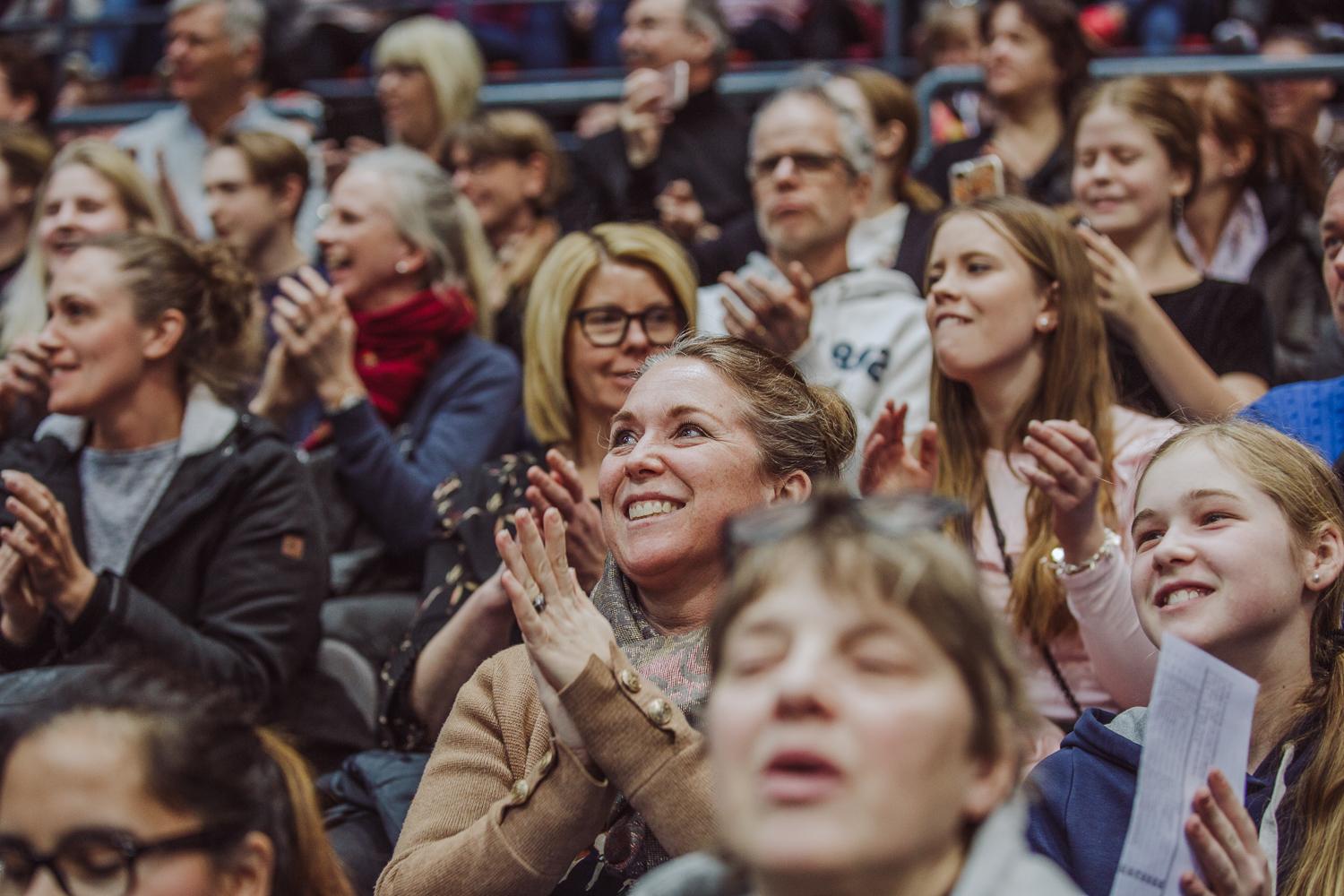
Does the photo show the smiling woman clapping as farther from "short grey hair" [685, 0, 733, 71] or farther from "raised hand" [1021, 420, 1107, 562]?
"short grey hair" [685, 0, 733, 71]

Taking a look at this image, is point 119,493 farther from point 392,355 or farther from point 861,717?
point 861,717

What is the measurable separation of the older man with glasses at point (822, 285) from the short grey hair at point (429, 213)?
756mm

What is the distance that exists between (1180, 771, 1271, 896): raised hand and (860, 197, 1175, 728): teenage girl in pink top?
2.95ft

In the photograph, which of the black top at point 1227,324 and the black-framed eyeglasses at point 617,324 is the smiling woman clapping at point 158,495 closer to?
the black-framed eyeglasses at point 617,324

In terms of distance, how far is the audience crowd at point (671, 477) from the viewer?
56.2 inches

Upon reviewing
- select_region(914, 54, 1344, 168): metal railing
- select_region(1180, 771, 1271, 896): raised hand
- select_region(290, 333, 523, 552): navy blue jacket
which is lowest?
select_region(290, 333, 523, 552): navy blue jacket

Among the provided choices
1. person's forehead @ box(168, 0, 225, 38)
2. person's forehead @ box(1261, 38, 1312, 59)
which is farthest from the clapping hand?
person's forehead @ box(1261, 38, 1312, 59)

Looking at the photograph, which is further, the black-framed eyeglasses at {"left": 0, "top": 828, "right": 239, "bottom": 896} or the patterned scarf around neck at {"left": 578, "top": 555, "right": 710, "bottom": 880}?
the patterned scarf around neck at {"left": 578, "top": 555, "right": 710, "bottom": 880}

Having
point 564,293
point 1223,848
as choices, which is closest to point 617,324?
point 564,293

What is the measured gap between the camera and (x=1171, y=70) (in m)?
4.84

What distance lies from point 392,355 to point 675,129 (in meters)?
1.44

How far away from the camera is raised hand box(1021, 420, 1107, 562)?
8.73 feet

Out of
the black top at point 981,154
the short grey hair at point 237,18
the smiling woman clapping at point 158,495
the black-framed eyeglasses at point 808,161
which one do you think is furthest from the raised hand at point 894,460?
the short grey hair at point 237,18

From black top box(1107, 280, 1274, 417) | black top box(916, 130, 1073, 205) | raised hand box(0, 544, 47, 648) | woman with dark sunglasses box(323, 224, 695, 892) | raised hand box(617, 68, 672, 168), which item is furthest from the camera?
raised hand box(617, 68, 672, 168)
